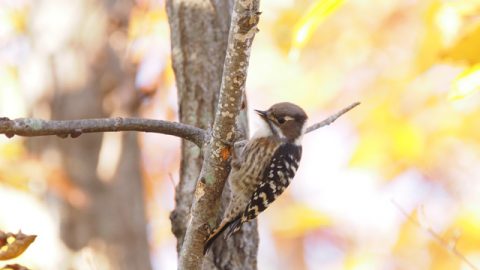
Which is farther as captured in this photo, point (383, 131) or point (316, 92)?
point (316, 92)

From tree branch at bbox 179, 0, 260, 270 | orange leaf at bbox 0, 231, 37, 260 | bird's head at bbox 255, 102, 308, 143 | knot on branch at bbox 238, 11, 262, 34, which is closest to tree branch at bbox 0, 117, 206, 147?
tree branch at bbox 179, 0, 260, 270

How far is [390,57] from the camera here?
306 inches

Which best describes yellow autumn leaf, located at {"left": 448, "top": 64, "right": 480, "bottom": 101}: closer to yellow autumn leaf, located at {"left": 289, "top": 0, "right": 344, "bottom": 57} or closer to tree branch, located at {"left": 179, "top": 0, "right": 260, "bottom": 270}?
yellow autumn leaf, located at {"left": 289, "top": 0, "right": 344, "bottom": 57}

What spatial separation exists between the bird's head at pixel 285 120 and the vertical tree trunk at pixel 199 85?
2.15 ft

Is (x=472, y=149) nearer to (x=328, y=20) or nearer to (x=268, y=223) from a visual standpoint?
(x=328, y=20)

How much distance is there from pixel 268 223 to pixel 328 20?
314 cm

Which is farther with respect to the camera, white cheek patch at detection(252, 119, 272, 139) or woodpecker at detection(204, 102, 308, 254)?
white cheek patch at detection(252, 119, 272, 139)

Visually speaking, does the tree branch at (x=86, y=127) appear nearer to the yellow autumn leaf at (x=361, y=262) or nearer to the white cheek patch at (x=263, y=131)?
the white cheek patch at (x=263, y=131)

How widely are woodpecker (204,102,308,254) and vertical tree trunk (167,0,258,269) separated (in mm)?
194

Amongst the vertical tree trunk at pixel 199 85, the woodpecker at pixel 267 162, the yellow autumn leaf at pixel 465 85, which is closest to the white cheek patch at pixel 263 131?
the woodpecker at pixel 267 162

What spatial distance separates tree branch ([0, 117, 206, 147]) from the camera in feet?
8.67

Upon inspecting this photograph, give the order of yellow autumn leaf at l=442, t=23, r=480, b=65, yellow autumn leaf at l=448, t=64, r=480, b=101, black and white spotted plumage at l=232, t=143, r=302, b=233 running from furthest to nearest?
black and white spotted plumage at l=232, t=143, r=302, b=233
yellow autumn leaf at l=442, t=23, r=480, b=65
yellow autumn leaf at l=448, t=64, r=480, b=101

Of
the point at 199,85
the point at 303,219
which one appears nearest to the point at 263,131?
the point at 199,85

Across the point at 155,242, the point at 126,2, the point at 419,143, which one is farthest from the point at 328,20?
the point at 155,242
